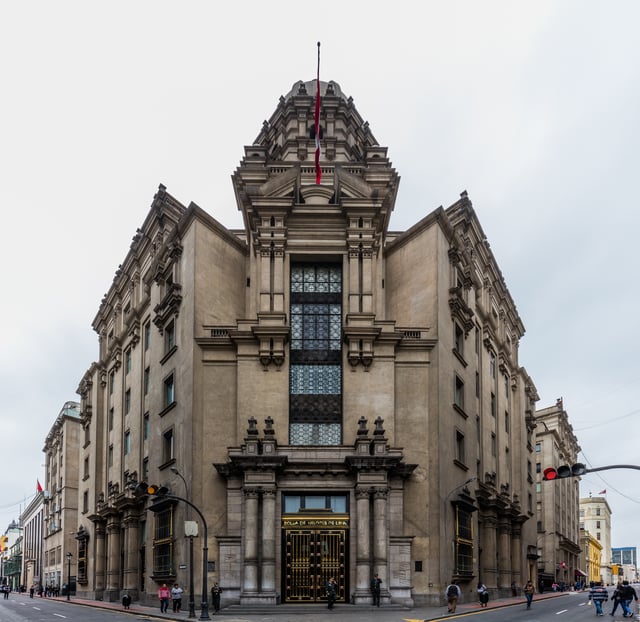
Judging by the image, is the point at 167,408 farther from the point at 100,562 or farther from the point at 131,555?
the point at 100,562

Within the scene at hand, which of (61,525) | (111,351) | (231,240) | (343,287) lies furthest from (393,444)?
(61,525)

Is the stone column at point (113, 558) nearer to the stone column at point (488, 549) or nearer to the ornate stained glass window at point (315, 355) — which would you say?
the ornate stained glass window at point (315, 355)

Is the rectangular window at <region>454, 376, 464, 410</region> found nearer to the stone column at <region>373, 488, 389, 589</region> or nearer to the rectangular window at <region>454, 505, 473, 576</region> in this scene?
the rectangular window at <region>454, 505, 473, 576</region>

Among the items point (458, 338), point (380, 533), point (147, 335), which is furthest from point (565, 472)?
point (147, 335)

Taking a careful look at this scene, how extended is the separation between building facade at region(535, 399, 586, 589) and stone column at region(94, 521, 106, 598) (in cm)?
5619

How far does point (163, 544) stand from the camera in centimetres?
5406

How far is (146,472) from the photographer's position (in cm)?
6181

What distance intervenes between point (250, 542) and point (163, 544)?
854 cm

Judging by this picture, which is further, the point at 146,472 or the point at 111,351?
the point at 111,351

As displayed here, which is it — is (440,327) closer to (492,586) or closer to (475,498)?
(475,498)

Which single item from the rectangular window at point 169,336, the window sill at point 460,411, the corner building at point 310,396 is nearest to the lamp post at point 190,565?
the corner building at point 310,396

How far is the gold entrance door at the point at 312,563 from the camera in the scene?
48.3 metres

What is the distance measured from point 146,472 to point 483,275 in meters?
31.2

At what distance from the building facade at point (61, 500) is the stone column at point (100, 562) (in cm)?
2191
